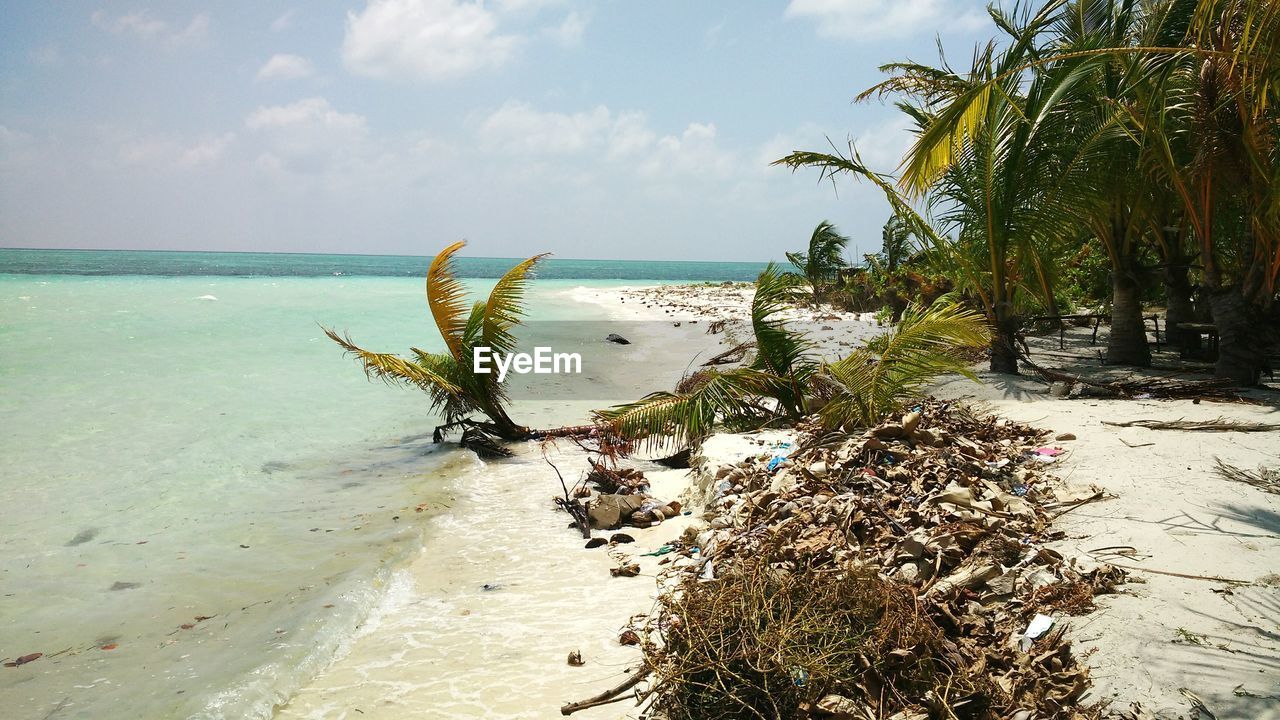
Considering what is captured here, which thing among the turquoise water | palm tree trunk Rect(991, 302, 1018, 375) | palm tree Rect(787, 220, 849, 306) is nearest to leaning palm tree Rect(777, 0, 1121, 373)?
palm tree trunk Rect(991, 302, 1018, 375)

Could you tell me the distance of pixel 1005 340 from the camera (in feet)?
28.0

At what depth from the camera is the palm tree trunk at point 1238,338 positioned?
23.4 ft

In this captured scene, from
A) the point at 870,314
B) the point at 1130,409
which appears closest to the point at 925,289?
the point at 870,314

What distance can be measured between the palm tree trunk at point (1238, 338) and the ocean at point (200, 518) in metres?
7.72

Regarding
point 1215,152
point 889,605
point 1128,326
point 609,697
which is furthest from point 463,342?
point 1128,326

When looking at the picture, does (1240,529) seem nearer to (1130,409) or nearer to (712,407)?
(1130,409)

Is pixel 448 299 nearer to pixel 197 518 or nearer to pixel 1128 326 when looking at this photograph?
pixel 197 518

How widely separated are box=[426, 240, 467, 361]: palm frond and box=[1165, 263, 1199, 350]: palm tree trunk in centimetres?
999

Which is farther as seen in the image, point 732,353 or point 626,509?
point 732,353

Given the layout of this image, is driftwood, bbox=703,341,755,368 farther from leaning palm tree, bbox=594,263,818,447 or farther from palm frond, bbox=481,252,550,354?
palm frond, bbox=481,252,550,354

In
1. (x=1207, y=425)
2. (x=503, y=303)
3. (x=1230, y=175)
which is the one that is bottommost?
(x=1207, y=425)

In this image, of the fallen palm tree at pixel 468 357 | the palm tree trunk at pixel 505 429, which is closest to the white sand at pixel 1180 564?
the fallen palm tree at pixel 468 357

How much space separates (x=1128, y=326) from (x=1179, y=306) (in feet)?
5.70

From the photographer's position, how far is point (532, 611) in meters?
4.37
